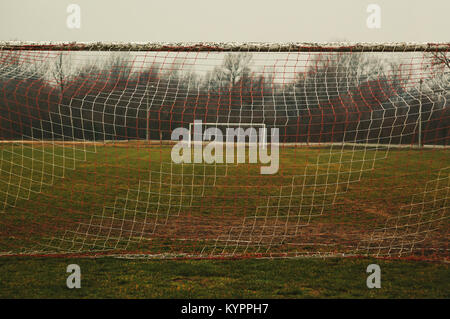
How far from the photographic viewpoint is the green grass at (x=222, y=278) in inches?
143

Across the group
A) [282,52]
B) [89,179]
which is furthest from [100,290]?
[89,179]

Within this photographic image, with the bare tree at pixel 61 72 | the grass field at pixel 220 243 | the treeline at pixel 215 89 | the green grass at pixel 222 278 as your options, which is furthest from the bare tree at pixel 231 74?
the green grass at pixel 222 278

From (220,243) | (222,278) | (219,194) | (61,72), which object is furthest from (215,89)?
(222,278)

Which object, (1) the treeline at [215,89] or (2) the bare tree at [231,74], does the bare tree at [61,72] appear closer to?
(1) the treeline at [215,89]

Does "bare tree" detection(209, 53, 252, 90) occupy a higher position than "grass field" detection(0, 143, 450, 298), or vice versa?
"bare tree" detection(209, 53, 252, 90)

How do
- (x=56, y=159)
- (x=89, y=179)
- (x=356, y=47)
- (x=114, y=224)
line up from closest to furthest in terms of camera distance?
(x=356, y=47) → (x=114, y=224) → (x=89, y=179) → (x=56, y=159)

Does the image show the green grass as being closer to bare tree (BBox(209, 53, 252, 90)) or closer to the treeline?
the treeline

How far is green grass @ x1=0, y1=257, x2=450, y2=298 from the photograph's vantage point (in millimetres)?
3643

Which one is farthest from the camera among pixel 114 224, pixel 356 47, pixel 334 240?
pixel 114 224

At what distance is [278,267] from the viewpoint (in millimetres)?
4328

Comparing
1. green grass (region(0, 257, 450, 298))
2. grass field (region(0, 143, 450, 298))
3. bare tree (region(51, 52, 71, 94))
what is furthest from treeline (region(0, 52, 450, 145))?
green grass (region(0, 257, 450, 298))

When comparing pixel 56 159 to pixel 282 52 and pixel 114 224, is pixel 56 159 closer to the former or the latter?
pixel 114 224

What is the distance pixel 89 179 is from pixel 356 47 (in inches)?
367

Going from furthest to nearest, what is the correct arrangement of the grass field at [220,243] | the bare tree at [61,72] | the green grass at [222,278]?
the bare tree at [61,72] → the grass field at [220,243] → the green grass at [222,278]
